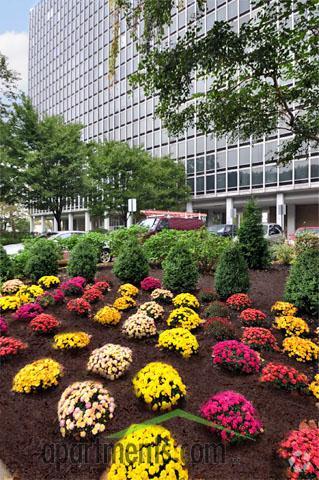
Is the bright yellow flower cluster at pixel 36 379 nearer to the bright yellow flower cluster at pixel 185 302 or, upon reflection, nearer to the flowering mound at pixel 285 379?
the flowering mound at pixel 285 379

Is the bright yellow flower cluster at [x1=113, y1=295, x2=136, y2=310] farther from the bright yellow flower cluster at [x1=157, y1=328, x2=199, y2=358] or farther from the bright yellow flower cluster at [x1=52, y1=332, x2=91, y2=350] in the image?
the bright yellow flower cluster at [x1=157, y1=328, x2=199, y2=358]

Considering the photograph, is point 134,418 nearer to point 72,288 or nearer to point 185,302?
point 185,302

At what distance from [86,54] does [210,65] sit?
4851 cm

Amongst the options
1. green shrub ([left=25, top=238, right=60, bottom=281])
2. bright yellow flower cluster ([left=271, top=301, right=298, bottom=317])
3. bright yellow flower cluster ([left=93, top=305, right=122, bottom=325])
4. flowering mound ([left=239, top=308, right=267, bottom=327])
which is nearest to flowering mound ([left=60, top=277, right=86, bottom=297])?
green shrub ([left=25, top=238, right=60, bottom=281])

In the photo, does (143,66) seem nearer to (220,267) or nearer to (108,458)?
(220,267)

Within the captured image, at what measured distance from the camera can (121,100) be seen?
41656 millimetres

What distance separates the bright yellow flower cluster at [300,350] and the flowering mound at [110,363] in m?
2.00

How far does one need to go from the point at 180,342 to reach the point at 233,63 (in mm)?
4384

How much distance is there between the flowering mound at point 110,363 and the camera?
3.18 m

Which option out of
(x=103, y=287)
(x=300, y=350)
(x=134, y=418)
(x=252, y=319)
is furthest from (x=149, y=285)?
(x=134, y=418)

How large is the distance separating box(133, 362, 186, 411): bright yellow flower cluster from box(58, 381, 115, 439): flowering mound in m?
0.30

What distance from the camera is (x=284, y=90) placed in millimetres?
5984

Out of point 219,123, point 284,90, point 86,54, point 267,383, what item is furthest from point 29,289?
point 86,54

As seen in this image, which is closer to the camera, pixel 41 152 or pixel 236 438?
pixel 236 438
